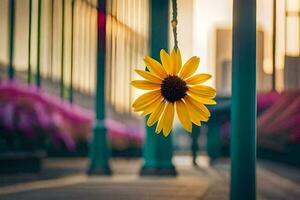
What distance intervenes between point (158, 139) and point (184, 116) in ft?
37.0

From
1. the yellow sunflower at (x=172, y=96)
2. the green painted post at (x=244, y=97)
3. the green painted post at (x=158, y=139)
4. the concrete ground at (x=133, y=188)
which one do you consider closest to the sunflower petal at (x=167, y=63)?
the yellow sunflower at (x=172, y=96)

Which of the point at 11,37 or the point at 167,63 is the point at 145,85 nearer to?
the point at 167,63

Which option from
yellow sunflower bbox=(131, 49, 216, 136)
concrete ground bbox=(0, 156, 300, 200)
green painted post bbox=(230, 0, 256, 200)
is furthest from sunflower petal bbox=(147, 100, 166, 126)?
concrete ground bbox=(0, 156, 300, 200)

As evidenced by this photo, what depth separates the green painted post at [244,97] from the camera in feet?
4.29

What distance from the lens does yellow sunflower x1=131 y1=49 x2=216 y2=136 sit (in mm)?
908

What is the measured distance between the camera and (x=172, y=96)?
962 millimetres

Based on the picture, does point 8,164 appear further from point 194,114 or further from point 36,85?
point 194,114

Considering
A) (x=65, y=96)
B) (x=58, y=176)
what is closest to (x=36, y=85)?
(x=65, y=96)

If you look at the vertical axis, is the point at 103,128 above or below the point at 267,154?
above

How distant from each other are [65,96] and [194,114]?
813 inches

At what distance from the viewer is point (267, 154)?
62.8ft

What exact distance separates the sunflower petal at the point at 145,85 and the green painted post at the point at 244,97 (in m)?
0.42

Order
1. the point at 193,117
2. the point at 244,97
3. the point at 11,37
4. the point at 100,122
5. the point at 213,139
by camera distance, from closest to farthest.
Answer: the point at 193,117, the point at 244,97, the point at 100,122, the point at 11,37, the point at 213,139

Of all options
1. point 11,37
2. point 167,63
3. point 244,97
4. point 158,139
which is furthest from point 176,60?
point 11,37
